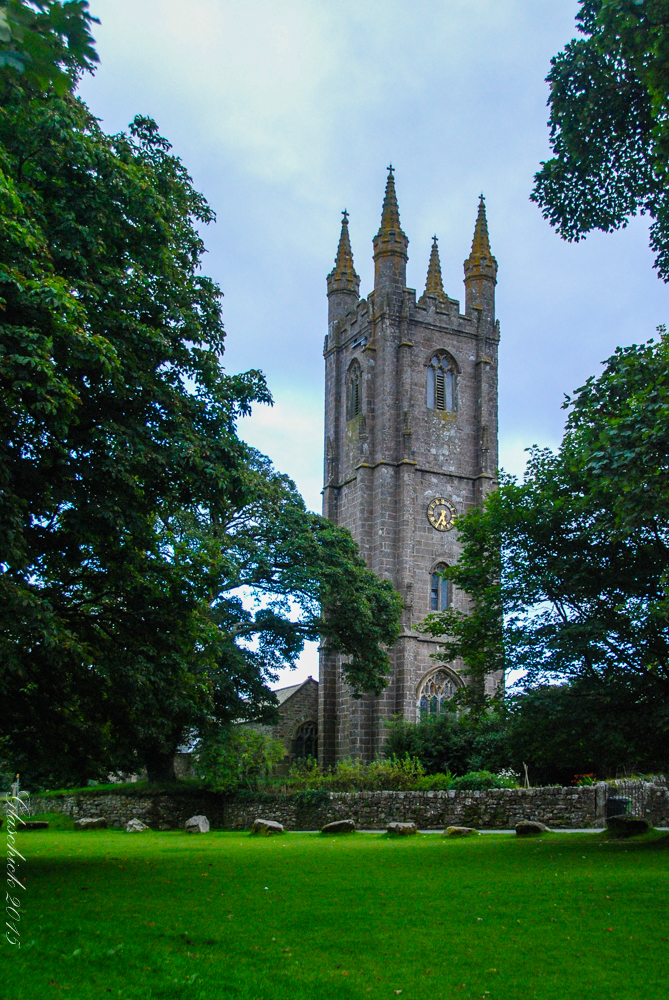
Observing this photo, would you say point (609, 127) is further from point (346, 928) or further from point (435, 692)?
point (435, 692)

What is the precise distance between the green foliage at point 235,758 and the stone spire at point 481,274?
29055 mm

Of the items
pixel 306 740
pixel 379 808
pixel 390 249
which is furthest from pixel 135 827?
pixel 390 249

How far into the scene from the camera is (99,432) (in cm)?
1224

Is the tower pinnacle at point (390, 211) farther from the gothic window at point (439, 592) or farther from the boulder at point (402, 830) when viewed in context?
the boulder at point (402, 830)

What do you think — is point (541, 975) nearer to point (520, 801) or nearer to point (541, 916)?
point (541, 916)

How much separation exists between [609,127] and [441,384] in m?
35.2

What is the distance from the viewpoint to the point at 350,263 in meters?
53.8

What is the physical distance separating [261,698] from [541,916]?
2211 cm

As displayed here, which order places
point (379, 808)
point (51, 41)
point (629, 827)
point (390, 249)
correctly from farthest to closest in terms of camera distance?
1. point (390, 249)
2. point (379, 808)
3. point (629, 827)
4. point (51, 41)

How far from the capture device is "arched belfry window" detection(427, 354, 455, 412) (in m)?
48.2

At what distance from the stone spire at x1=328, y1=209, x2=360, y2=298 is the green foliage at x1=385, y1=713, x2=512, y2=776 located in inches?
1002

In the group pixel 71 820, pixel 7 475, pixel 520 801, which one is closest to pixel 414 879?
pixel 7 475

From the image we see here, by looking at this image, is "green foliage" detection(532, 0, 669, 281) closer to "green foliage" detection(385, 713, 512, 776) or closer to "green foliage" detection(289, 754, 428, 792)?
"green foliage" detection(289, 754, 428, 792)

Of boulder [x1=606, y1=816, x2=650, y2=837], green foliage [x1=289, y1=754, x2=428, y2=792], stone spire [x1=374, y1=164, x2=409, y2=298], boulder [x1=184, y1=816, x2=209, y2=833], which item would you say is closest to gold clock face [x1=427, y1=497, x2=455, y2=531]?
stone spire [x1=374, y1=164, x2=409, y2=298]
